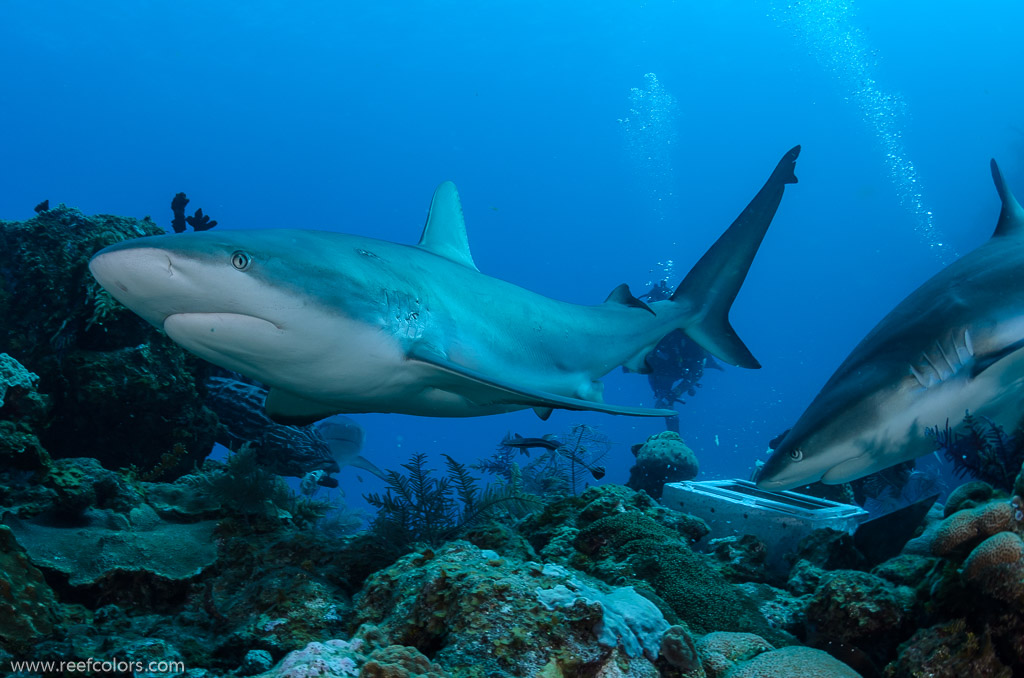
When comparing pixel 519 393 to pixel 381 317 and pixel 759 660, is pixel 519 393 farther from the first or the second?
pixel 759 660

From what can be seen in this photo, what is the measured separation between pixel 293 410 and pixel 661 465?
7947 millimetres

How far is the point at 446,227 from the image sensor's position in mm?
5688

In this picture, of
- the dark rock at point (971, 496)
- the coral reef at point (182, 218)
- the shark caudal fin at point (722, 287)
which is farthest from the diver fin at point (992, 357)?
the coral reef at point (182, 218)

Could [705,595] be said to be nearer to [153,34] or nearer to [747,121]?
[153,34]

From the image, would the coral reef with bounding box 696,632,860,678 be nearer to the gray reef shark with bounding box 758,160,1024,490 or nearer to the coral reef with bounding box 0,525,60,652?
the gray reef shark with bounding box 758,160,1024,490

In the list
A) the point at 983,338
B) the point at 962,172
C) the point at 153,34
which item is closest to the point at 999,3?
the point at 962,172

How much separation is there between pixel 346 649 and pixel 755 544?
3994 mm

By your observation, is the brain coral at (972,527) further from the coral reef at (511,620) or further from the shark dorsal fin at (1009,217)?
the shark dorsal fin at (1009,217)

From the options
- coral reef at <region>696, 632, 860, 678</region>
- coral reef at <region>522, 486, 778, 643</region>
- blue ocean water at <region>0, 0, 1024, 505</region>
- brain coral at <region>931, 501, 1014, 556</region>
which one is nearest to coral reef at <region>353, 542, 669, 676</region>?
coral reef at <region>696, 632, 860, 678</region>

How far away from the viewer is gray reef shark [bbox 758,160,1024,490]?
145 inches

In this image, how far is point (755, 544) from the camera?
4.68 metres

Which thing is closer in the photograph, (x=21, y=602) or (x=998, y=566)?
(x=998, y=566)

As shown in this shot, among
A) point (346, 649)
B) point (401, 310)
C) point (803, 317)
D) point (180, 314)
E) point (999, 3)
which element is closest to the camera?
point (346, 649)

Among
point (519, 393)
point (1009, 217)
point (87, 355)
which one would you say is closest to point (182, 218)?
point (87, 355)
